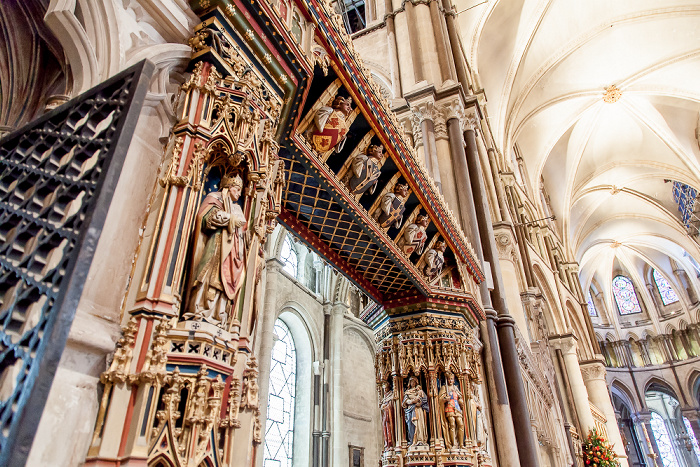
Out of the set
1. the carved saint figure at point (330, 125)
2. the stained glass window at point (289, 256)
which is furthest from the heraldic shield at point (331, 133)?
the stained glass window at point (289, 256)

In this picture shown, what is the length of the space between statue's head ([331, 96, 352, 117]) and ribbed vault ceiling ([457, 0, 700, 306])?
32.8 feet

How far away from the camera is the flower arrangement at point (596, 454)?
445 inches

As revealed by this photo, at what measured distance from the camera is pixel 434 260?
18.6 ft

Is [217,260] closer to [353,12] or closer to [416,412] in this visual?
[416,412]

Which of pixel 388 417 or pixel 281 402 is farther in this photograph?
pixel 281 402

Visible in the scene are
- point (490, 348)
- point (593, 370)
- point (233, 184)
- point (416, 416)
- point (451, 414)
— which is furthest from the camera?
point (593, 370)

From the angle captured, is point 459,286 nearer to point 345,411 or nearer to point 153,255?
point 153,255

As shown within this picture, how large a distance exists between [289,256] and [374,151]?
9.90 meters

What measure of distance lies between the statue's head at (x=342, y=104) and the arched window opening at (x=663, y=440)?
29.7 m

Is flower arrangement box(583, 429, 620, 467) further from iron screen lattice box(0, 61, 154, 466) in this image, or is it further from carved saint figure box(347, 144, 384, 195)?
iron screen lattice box(0, 61, 154, 466)

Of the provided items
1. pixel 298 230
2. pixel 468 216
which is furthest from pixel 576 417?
pixel 298 230

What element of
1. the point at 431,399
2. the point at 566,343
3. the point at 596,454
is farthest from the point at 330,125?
the point at 566,343

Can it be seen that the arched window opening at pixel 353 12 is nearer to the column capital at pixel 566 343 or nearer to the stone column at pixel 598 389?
the column capital at pixel 566 343

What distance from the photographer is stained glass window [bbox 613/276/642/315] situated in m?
28.2
